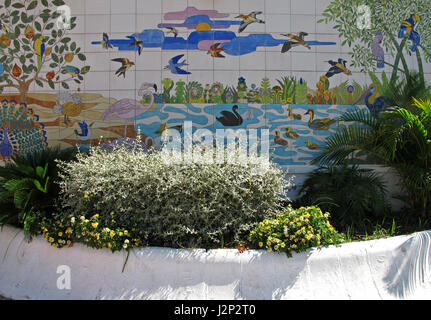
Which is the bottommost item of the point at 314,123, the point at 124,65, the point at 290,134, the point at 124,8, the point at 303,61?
the point at 290,134

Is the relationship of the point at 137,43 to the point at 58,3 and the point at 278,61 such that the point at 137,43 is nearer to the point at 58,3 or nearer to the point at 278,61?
the point at 58,3

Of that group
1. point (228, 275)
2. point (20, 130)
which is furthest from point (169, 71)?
point (228, 275)

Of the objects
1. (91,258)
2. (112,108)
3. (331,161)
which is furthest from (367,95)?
(91,258)

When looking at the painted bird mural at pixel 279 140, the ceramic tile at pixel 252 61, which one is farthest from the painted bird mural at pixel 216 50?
the painted bird mural at pixel 279 140

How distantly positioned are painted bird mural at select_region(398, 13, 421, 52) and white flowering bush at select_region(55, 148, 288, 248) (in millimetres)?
4347

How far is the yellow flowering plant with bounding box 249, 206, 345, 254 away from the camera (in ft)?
12.8

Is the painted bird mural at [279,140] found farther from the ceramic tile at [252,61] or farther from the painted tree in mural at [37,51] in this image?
the painted tree in mural at [37,51]

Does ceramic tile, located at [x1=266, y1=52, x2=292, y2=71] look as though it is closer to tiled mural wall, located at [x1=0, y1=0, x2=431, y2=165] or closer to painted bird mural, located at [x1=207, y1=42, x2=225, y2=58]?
tiled mural wall, located at [x1=0, y1=0, x2=431, y2=165]

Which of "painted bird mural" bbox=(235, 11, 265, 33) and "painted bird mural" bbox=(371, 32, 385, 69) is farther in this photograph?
"painted bird mural" bbox=(371, 32, 385, 69)

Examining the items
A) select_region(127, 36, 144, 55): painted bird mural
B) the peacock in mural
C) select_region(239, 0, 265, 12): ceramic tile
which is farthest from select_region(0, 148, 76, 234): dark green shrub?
select_region(239, 0, 265, 12): ceramic tile

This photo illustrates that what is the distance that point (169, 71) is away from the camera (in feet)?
19.7

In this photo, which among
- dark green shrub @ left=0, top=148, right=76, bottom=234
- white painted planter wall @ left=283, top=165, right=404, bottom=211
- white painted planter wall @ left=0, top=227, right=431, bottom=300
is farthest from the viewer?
white painted planter wall @ left=283, top=165, right=404, bottom=211

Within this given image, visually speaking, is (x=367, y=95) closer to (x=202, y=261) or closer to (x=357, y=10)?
(x=357, y=10)

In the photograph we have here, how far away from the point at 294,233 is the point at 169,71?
12.4 feet
